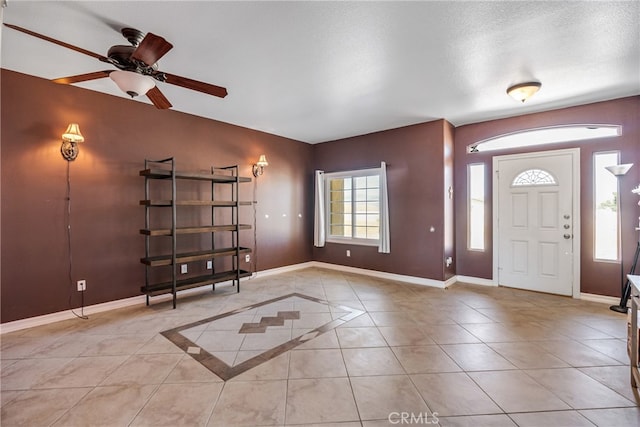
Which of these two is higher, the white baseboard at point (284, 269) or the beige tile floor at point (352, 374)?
the white baseboard at point (284, 269)

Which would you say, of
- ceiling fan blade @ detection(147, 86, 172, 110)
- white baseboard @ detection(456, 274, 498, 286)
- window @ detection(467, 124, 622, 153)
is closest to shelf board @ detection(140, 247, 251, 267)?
ceiling fan blade @ detection(147, 86, 172, 110)

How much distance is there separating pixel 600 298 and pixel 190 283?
5531 millimetres

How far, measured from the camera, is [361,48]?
8.18 feet

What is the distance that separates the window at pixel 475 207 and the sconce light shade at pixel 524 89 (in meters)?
1.59

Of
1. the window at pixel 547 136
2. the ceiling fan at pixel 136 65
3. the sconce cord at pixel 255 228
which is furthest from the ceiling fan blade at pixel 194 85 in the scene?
the window at pixel 547 136

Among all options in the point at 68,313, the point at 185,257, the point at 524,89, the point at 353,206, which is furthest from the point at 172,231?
the point at 524,89

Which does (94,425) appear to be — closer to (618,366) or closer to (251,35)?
(251,35)

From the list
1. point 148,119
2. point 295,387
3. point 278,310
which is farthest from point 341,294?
point 148,119

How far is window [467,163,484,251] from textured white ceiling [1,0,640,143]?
3.91 ft

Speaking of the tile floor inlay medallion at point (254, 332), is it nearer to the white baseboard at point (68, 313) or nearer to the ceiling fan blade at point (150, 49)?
the white baseboard at point (68, 313)

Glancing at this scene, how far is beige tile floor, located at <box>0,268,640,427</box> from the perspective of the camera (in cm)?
172

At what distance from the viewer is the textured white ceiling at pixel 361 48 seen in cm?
204

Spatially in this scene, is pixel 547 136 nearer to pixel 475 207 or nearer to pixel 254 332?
pixel 475 207

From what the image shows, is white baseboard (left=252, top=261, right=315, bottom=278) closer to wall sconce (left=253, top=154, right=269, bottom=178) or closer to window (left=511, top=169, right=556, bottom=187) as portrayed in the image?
wall sconce (left=253, top=154, right=269, bottom=178)
